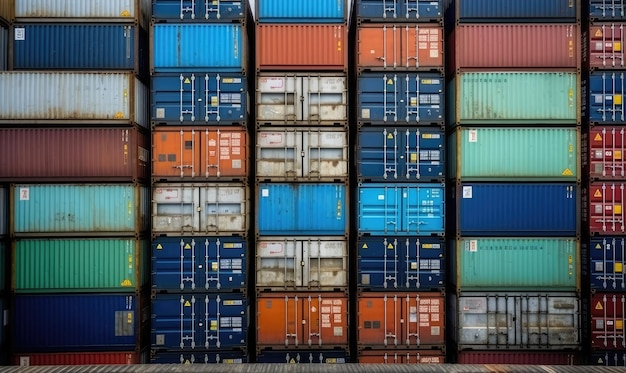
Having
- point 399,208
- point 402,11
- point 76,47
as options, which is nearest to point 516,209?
point 399,208

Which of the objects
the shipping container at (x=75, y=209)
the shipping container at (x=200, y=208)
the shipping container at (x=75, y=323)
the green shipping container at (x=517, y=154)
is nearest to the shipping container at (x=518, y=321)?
the green shipping container at (x=517, y=154)

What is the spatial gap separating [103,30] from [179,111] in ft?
12.4

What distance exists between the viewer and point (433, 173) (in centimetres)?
1773

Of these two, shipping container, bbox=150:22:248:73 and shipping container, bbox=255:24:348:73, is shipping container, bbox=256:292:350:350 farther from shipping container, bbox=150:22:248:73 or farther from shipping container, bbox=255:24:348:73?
shipping container, bbox=150:22:248:73

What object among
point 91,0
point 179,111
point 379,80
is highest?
point 91,0

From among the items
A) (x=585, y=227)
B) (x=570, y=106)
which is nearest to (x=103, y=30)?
(x=570, y=106)

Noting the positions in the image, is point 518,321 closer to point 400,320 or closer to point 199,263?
point 400,320

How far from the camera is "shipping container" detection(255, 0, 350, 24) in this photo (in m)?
17.9

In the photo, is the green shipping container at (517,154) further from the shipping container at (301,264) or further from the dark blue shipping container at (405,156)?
the shipping container at (301,264)

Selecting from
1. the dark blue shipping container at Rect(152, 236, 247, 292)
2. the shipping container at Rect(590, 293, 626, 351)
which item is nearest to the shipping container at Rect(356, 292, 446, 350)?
the dark blue shipping container at Rect(152, 236, 247, 292)

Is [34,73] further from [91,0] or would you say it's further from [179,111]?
[179,111]

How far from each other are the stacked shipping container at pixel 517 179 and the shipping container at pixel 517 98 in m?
0.03

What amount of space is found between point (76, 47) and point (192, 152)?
5346mm

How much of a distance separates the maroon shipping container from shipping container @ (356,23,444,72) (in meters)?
0.77
